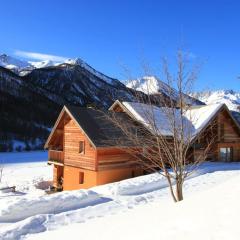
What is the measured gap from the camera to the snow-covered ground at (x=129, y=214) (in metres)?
7.65

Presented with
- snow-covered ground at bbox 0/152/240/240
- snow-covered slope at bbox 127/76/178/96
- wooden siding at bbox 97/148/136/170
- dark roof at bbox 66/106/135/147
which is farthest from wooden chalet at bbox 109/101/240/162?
snow-covered slope at bbox 127/76/178/96

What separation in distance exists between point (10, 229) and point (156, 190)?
1041cm

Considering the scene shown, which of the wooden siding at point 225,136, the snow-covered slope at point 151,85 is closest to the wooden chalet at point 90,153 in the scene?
the wooden siding at point 225,136

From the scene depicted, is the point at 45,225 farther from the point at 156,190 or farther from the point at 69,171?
the point at 69,171

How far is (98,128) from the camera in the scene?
25078mm

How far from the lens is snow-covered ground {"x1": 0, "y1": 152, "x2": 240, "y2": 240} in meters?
7.65

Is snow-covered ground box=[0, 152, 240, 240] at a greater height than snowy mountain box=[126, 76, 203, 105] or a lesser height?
lesser

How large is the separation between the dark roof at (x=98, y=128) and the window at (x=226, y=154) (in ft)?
33.8

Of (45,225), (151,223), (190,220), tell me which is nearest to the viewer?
(190,220)

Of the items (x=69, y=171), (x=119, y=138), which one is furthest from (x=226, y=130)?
(x=69, y=171)

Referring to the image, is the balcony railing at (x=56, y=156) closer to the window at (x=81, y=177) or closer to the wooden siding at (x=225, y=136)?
the window at (x=81, y=177)

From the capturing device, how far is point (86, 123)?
2511cm

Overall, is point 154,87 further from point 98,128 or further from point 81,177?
point 81,177

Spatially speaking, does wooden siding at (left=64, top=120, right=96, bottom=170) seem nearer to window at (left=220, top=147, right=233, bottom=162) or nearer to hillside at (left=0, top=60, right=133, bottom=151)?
window at (left=220, top=147, right=233, bottom=162)
